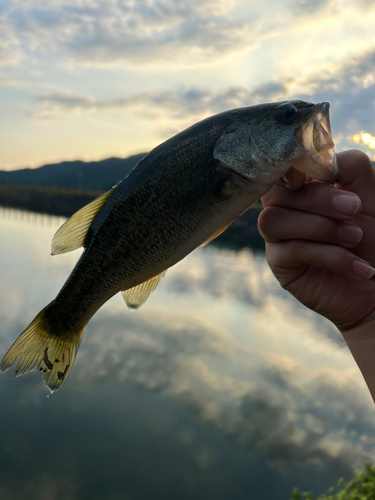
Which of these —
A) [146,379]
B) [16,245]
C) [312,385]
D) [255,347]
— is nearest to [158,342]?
[146,379]

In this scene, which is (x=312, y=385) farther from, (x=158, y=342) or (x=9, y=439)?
(x=9, y=439)

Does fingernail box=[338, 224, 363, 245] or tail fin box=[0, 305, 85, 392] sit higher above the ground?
fingernail box=[338, 224, 363, 245]

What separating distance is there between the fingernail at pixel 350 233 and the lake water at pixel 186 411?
7786 mm

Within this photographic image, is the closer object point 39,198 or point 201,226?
point 201,226

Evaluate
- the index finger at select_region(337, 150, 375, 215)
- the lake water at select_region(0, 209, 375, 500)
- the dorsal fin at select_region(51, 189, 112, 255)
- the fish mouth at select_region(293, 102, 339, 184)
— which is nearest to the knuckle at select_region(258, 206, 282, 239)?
the fish mouth at select_region(293, 102, 339, 184)

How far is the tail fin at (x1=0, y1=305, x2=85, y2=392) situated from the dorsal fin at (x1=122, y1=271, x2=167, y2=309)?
1.27ft

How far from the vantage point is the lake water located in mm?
8438

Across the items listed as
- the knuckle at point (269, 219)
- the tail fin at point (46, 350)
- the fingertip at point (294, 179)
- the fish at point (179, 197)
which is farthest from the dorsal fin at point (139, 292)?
the fingertip at point (294, 179)

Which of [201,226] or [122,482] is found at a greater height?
[201,226]

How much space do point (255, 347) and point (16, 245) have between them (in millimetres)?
21911

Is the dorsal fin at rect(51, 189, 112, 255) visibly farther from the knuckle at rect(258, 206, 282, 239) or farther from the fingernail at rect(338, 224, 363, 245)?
the fingernail at rect(338, 224, 363, 245)

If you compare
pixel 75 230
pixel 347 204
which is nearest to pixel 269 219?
pixel 347 204

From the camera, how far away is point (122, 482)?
8.20 meters

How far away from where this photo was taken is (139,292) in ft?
8.24
